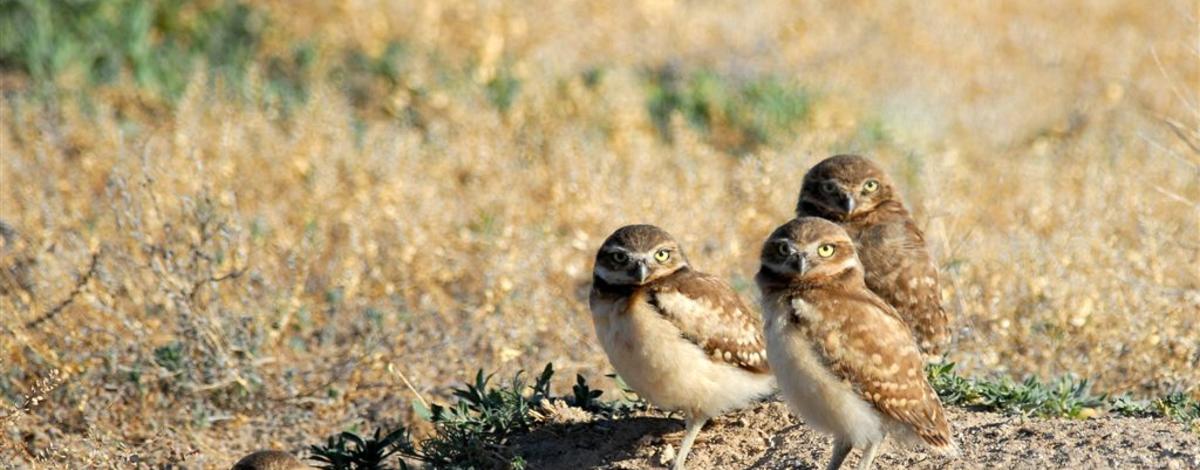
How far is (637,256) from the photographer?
7242 mm

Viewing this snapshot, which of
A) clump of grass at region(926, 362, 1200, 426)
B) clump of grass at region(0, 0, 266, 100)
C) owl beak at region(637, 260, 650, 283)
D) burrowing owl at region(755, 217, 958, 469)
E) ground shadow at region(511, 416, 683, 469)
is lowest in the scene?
clump of grass at region(926, 362, 1200, 426)

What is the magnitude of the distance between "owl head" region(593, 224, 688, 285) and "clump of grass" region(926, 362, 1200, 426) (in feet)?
4.54

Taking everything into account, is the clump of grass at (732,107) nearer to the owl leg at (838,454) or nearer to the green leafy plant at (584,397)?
the green leafy plant at (584,397)

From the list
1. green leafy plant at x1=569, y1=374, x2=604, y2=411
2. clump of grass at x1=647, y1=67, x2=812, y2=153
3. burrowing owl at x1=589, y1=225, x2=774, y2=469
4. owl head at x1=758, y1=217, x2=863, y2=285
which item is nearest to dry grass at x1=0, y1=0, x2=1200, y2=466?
clump of grass at x1=647, y1=67, x2=812, y2=153

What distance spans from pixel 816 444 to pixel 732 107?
6823 mm

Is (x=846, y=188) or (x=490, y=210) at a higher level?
(x=490, y=210)

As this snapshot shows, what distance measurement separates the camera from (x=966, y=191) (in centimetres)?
1189

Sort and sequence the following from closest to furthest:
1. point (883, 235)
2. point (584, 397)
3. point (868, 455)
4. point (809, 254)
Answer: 1. point (868, 455)
2. point (809, 254)
3. point (584, 397)
4. point (883, 235)

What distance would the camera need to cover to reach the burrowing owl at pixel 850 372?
634cm

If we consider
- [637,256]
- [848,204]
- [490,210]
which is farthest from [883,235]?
[490,210]

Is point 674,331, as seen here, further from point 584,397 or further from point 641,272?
point 584,397

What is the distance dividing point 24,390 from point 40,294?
2.28 ft

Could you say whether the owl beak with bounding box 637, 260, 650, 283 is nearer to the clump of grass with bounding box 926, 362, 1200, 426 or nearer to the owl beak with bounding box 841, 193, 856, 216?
the owl beak with bounding box 841, 193, 856, 216

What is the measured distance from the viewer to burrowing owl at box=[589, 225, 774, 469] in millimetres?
A: 6941
